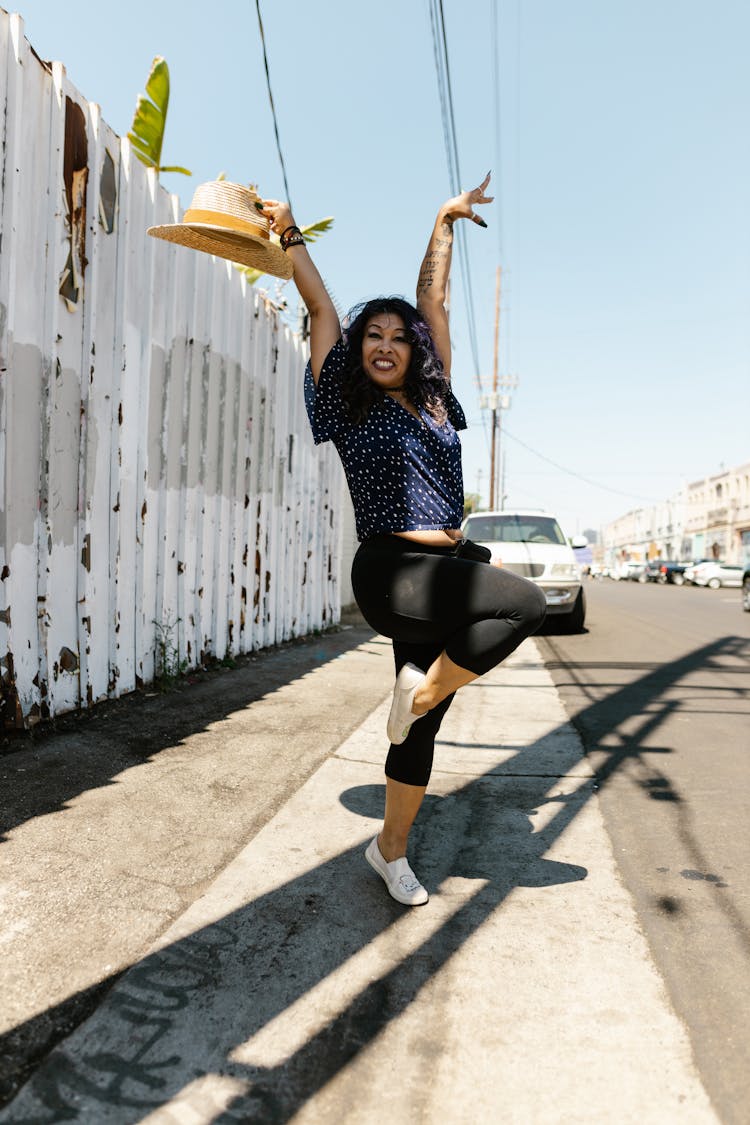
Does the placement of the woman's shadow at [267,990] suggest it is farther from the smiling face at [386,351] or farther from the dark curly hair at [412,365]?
the smiling face at [386,351]

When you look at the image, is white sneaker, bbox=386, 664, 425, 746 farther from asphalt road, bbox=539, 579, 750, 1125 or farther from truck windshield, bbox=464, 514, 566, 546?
truck windshield, bbox=464, 514, 566, 546

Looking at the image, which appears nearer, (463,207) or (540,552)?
(463,207)

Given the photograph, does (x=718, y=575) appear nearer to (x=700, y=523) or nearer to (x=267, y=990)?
(x=267, y=990)

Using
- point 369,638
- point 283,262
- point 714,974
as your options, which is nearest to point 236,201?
point 283,262

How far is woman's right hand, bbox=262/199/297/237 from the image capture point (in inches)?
99.7

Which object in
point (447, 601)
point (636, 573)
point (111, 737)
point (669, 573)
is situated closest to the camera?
point (447, 601)

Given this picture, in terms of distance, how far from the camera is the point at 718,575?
3941 cm

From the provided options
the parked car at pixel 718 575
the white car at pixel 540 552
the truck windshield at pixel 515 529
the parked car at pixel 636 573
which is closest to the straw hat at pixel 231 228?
the white car at pixel 540 552

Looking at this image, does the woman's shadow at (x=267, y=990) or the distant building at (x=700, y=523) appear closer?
the woman's shadow at (x=267, y=990)

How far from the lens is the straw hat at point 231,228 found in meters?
2.48

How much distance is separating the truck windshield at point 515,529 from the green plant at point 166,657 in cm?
728

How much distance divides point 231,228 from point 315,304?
36 cm

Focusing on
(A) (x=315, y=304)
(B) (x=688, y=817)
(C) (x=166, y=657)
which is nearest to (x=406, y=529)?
(A) (x=315, y=304)

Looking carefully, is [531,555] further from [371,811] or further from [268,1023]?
[268,1023]
